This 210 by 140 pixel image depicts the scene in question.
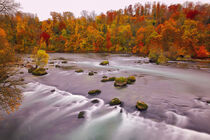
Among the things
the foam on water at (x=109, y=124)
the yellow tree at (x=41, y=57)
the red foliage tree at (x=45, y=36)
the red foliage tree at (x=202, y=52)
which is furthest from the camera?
the red foliage tree at (x=45, y=36)

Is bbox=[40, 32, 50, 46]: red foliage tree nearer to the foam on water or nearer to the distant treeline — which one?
the distant treeline

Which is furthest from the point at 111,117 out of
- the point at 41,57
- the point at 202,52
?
the point at 202,52

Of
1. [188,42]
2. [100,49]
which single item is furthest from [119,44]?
[188,42]

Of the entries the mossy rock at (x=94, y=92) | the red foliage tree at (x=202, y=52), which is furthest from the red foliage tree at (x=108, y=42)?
the mossy rock at (x=94, y=92)

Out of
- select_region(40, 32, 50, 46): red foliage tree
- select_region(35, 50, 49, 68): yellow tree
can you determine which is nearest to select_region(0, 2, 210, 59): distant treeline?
select_region(40, 32, 50, 46): red foliage tree

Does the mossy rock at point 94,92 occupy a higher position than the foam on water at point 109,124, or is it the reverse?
the mossy rock at point 94,92

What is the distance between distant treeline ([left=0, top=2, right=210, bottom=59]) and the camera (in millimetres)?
41250

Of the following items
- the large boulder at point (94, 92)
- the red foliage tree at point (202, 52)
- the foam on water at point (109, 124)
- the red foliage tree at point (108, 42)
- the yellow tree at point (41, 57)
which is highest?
the red foliage tree at point (108, 42)

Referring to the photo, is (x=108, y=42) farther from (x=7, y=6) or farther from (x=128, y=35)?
(x=7, y=6)

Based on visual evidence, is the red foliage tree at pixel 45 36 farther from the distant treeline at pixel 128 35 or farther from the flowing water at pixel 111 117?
the flowing water at pixel 111 117

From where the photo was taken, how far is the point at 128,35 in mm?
79375

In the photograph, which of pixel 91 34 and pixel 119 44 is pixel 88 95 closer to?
pixel 119 44

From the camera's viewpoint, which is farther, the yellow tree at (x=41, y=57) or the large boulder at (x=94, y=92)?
the yellow tree at (x=41, y=57)

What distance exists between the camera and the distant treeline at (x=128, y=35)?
135ft
